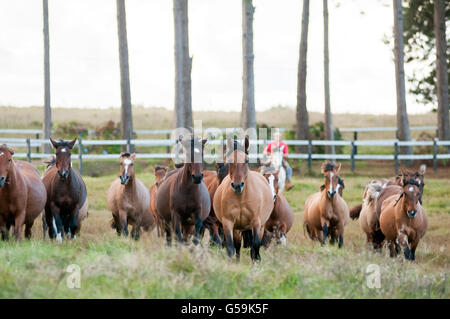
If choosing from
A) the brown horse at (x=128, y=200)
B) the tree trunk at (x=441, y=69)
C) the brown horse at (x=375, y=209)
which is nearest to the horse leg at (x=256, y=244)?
the brown horse at (x=128, y=200)

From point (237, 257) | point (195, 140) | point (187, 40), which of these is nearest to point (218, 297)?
point (237, 257)

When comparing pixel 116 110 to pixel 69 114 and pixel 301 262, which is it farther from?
pixel 301 262

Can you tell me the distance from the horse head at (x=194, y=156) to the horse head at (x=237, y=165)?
68 cm

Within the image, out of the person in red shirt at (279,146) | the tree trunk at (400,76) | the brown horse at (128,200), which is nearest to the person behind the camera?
the brown horse at (128,200)

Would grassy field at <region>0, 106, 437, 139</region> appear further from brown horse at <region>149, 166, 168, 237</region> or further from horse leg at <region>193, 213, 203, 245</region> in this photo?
horse leg at <region>193, 213, 203, 245</region>

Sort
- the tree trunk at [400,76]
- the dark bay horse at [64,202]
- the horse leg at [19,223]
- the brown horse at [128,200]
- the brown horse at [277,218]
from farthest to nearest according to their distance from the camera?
the tree trunk at [400,76]
the brown horse at [277,218]
the brown horse at [128,200]
the dark bay horse at [64,202]
the horse leg at [19,223]

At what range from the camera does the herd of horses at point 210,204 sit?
12148 millimetres

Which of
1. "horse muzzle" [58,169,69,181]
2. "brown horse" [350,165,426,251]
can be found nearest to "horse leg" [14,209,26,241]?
"horse muzzle" [58,169,69,181]

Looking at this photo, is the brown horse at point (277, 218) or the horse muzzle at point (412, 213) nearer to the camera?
the horse muzzle at point (412, 213)

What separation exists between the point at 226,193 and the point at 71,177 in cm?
401

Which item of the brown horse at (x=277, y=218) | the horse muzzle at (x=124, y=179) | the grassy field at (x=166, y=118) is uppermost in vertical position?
the grassy field at (x=166, y=118)

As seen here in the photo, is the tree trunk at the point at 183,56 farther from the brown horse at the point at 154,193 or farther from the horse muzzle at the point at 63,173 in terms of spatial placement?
the horse muzzle at the point at 63,173

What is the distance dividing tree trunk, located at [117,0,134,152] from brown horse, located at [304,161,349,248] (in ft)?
50.8
